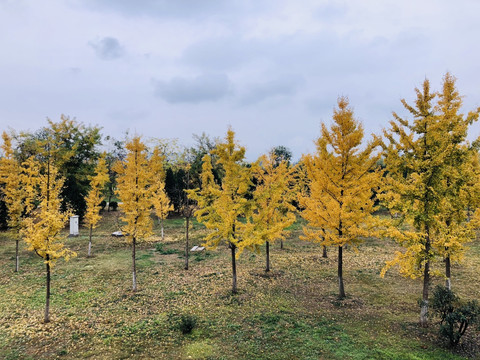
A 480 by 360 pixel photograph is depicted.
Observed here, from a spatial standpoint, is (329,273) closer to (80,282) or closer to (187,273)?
(187,273)

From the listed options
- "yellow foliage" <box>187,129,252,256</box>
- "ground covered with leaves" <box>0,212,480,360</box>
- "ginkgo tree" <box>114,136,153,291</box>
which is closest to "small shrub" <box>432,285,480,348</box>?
"ground covered with leaves" <box>0,212,480,360</box>

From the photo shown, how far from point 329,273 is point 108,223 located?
29903 millimetres

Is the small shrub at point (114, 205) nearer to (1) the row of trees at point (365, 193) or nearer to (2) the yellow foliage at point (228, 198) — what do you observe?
(1) the row of trees at point (365, 193)

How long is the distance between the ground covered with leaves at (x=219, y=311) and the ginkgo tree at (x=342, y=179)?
3607 mm

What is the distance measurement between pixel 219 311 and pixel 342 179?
8.24m

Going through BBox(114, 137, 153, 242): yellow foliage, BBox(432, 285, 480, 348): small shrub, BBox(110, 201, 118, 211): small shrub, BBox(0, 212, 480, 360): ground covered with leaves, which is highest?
BBox(114, 137, 153, 242): yellow foliage

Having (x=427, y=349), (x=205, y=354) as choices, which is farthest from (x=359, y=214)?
(x=205, y=354)

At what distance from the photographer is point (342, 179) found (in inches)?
522

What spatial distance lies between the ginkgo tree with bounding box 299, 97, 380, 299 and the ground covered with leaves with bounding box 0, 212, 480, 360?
3607mm

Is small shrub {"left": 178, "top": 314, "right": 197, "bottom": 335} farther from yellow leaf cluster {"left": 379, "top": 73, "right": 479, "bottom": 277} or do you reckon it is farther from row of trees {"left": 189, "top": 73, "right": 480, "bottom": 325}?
yellow leaf cluster {"left": 379, "top": 73, "right": 479, "bottom": 277}

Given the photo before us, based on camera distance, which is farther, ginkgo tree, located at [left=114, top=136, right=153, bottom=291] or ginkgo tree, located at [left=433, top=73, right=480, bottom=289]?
ginkgo tree, located at [left=114, top=136, right=153, bottom=291]

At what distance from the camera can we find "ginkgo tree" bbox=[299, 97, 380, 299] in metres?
12.9

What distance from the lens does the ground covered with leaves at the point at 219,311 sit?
990 cm

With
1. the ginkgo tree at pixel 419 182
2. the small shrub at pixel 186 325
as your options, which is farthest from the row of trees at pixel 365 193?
the small shrub at pixel 186 325
